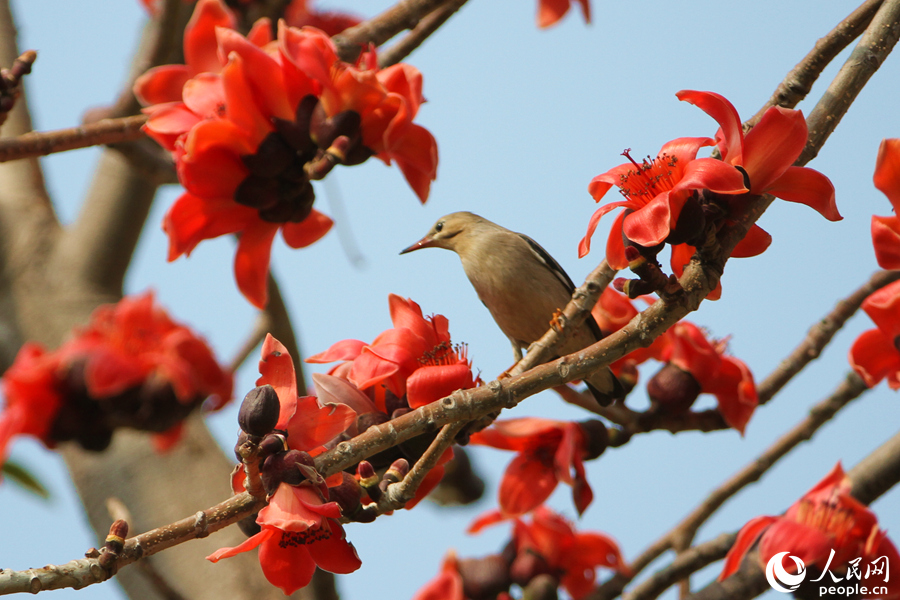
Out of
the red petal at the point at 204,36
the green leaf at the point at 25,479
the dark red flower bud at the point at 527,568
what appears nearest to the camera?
the red petal at the point at 204,36

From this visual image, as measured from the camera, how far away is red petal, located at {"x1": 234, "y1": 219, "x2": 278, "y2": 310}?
1870 millimetres

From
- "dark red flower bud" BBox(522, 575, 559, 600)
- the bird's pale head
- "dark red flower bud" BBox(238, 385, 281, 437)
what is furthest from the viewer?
the bird's pale head

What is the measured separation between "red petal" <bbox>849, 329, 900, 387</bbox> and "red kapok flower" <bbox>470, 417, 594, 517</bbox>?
632 mm

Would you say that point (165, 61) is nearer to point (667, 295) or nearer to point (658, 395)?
point (658, 395)

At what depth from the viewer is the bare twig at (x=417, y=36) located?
7.55 feet

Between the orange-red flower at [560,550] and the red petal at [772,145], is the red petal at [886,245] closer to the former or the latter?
the red petal at [772,145]

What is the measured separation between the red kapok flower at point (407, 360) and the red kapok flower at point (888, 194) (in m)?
0.79

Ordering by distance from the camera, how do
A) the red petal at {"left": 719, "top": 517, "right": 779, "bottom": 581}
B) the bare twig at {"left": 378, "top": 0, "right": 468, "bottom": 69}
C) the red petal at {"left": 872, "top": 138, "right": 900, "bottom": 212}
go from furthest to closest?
1. the bare twig at {"left": 378, "top": 0, "right": 468, "bottom": 69}
2. the red petal at {"left": 719, "top": 517, "right": 779, "bottom": 581}
3. the red petal at {"left": 872, "top": 138, "right": 900, "bottom": 212}

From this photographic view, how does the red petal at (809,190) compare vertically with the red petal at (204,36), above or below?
below

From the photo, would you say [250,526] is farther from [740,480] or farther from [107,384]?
[740,480]

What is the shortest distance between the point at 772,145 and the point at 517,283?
156cm

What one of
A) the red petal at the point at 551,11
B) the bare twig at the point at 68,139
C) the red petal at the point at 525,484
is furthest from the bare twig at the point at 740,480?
the bare twig at the point at 68,139

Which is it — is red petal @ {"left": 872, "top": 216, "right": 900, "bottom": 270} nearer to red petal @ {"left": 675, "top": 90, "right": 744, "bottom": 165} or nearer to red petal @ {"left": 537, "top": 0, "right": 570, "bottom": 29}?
red petal @ {"left": 675, "top": 90, "right": 744, "bottom": 165}

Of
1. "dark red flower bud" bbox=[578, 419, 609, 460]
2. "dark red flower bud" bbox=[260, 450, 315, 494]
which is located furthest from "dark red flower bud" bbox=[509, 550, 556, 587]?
"dark red flower bud" bbox=[260, 450, 315, 494]
